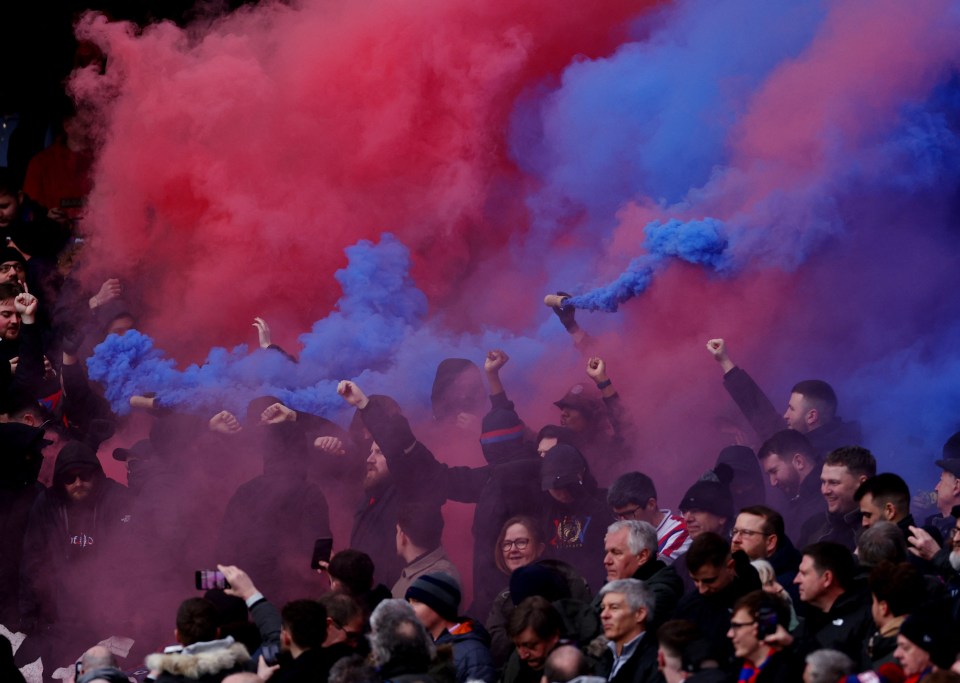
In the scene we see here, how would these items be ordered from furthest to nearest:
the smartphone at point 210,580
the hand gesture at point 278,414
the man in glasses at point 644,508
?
1. the hand gesture at point 278,414
2. the man in glasses at point 644,508
3. the smartphone at point 210,580

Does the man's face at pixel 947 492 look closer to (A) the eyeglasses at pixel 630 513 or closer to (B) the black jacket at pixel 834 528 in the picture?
(B) the black jacket at pixel 834 528

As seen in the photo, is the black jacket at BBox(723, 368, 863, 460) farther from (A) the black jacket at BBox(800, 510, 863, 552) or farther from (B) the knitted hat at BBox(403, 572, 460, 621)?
(B) the knitted hat at BBox(403, 572, 460, 621)

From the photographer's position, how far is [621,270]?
8.71 m

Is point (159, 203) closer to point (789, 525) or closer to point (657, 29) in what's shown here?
point (657, 29)

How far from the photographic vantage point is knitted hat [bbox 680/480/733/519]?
6523mm

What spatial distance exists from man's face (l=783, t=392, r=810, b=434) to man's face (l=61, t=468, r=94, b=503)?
12.2ft

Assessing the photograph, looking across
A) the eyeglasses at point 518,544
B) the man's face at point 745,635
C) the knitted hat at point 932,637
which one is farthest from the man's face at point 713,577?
the eyeglasses at point 518,544

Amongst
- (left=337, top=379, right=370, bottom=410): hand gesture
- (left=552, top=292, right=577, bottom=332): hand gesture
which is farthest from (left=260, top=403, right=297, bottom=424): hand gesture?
(left=552, top=292, right=577, bottom=332): hand gesture

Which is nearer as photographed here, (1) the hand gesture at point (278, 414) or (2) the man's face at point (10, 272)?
(1) the hand gesture at point (278, 414)

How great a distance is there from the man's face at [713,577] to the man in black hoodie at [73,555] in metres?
3.85

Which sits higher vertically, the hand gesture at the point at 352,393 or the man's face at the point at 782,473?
the hand gesture at the point at 352,393

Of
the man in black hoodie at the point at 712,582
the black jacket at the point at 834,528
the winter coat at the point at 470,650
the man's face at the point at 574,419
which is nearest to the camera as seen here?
the man in black hoodie at the point at 712,582

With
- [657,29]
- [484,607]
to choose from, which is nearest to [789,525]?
[484,607]

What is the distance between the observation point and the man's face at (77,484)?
7898 mm
